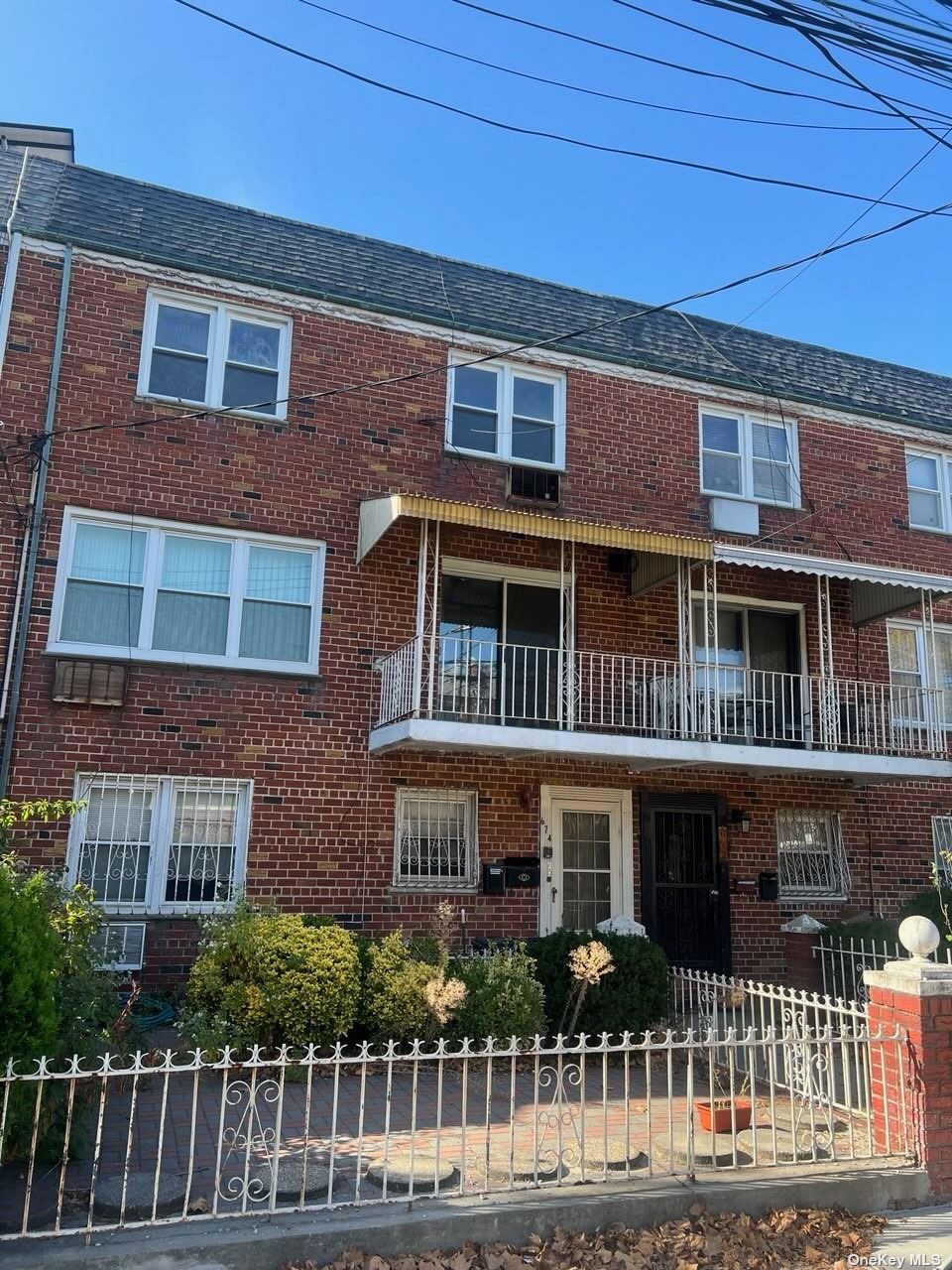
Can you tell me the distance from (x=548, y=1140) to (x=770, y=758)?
5.92 meters

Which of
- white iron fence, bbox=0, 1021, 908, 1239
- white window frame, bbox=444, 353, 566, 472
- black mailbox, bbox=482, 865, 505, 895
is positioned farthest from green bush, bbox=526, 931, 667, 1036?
white window frame, bbox=444, 353, 566, 472

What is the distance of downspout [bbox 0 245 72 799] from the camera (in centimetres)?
948

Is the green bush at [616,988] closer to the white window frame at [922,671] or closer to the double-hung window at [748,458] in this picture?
the white window frame at [922,671]

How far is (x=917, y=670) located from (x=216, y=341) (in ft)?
34.6

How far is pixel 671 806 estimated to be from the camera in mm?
12086

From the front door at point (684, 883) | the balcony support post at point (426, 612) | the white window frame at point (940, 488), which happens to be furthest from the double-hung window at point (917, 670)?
the balcony support post at point (426, 612)

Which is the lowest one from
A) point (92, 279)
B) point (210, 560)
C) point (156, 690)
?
point (156, 690)

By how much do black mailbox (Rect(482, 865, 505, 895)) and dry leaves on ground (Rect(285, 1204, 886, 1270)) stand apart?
584 cm

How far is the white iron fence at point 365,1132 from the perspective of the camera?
15.3 ft

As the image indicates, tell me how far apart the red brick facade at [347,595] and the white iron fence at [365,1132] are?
3.00 m

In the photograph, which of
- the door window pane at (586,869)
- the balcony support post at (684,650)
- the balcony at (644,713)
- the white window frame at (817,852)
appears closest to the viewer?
the balcony at (644,713)

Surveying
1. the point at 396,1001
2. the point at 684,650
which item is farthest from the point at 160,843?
the point at 684,650

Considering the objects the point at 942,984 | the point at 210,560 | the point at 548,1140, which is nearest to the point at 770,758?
the point at 942,984

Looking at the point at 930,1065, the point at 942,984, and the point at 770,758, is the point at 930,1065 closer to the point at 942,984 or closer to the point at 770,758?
the point at 942,984
